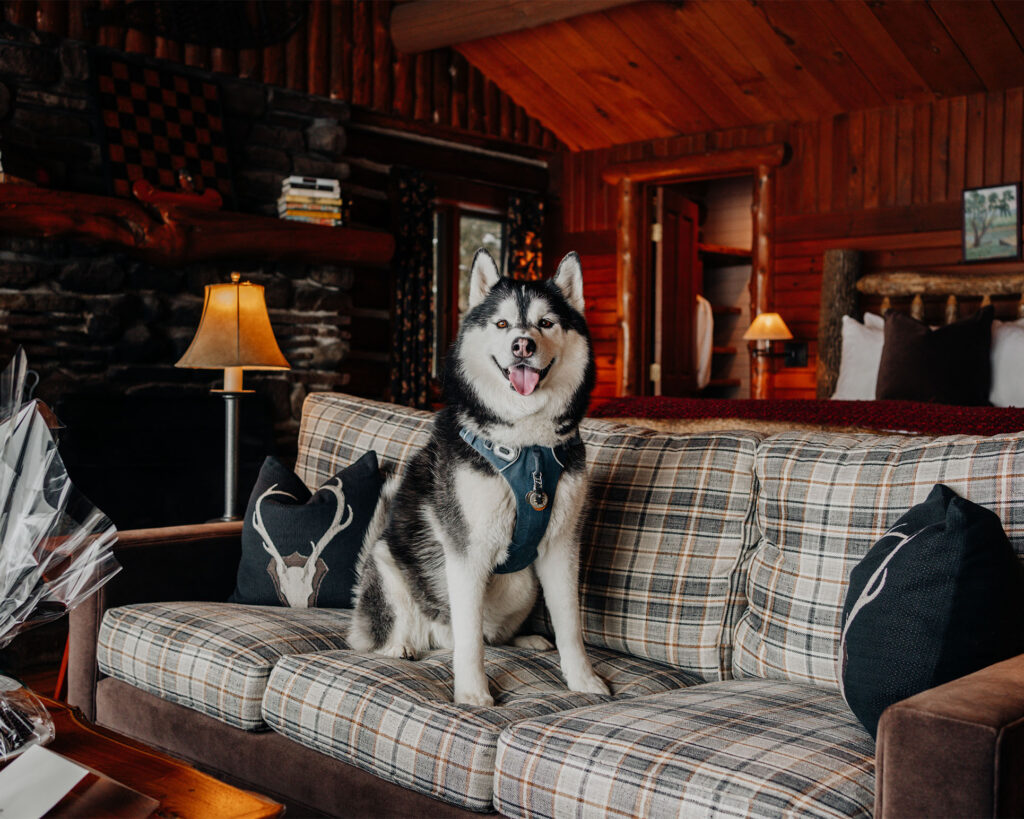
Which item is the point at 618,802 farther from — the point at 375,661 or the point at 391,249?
the point at 391,249

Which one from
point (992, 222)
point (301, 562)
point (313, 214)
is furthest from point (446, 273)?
point (301, 562)

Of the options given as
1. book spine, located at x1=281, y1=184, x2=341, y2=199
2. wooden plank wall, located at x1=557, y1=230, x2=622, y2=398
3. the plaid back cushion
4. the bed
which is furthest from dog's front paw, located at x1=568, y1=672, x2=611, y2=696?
wooden plank wall, located at x1=557, y1=230, x2=622, y2=398

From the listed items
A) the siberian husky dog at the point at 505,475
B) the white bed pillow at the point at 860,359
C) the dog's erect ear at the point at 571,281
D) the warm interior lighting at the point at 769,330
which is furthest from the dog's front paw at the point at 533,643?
the warm interior lighting at the point at 769,330

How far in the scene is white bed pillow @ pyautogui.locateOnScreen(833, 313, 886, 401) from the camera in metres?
4.93

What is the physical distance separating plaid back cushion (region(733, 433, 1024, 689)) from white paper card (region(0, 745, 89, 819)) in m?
1.23

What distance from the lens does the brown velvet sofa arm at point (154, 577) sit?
7.58ft

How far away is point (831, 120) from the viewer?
6.11 m

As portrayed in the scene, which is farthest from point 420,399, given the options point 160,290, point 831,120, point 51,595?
point 51,595

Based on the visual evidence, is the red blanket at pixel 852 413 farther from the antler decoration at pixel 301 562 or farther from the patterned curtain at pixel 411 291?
the patterned curtain at pixel 411 291

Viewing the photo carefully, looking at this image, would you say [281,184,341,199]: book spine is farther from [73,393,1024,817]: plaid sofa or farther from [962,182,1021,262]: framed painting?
[962,182,1021,262]: framed painting

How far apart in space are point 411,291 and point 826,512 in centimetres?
493

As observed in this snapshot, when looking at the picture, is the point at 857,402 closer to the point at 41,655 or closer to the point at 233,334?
the point at 233,334

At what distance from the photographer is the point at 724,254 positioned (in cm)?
773

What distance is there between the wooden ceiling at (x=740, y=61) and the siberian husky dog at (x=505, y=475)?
13.9 feet
